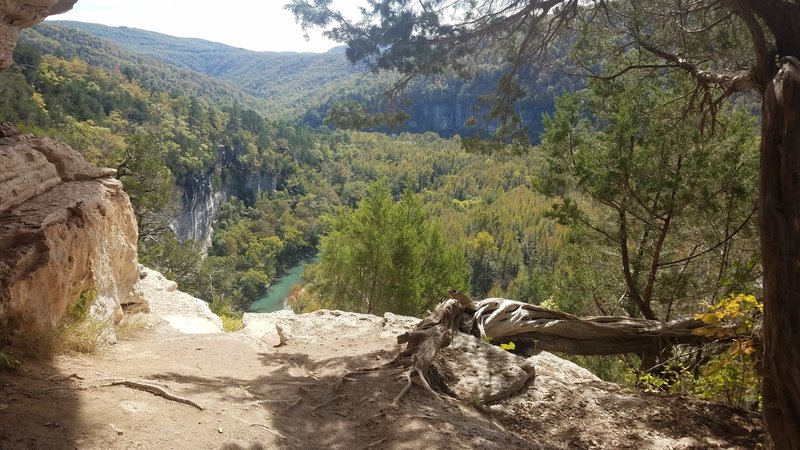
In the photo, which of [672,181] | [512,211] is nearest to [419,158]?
[512,211]

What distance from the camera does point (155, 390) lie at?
11.6ft

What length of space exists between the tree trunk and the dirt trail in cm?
119

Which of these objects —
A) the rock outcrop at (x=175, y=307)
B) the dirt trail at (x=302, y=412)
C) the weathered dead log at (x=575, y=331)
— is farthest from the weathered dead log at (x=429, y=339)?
the rock outcrop at (x=175, y=307)

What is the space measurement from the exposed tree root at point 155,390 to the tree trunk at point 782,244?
3.59 meters

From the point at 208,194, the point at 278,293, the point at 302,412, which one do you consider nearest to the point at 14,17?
the point at 302,412

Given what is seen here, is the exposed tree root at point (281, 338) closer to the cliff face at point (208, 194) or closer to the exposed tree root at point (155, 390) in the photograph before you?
the exposed tree root at point (155, 390)

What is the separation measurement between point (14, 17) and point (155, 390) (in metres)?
6.00

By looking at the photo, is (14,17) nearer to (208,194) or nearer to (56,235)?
(56,235)

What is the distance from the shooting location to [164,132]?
59.1 meters

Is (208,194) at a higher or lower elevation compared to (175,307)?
lower

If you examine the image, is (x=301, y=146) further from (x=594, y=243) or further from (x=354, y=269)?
(x=594, y=243)

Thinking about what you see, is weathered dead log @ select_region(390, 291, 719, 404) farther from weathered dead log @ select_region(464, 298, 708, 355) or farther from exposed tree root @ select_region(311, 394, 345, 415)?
exposed tree root @ select_region(311, 394, 345, 415)

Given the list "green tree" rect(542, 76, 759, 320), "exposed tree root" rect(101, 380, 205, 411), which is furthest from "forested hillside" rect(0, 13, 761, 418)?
"exposed tree root" rect(101, 380, 205, 411)

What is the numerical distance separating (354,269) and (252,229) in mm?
63029
